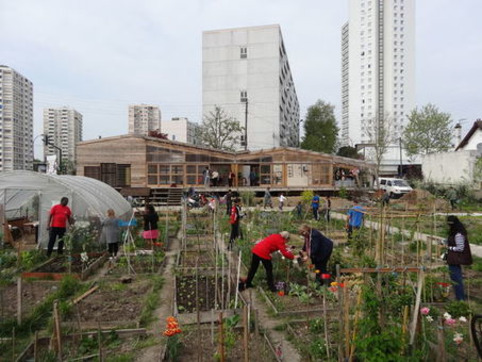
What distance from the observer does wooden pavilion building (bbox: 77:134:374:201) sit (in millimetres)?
24141

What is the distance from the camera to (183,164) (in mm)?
24531

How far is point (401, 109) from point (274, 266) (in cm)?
9472

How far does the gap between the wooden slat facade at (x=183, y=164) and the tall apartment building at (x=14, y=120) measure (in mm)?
42938

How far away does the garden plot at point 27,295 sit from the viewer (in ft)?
17.9

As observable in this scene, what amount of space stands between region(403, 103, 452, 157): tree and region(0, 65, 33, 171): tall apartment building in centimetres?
6016

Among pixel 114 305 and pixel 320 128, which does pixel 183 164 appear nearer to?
pixel 114 305

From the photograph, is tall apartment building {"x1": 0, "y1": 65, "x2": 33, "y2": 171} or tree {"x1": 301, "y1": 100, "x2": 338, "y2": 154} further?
tall apartment building {"x1": 0, "y1": 65, "x2": 33, "y2": 171}

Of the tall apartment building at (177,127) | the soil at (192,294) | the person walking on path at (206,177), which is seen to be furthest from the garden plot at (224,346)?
the tall apartment building at (177,127)

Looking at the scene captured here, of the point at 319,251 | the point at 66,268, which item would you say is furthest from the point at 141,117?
the point at 319,251

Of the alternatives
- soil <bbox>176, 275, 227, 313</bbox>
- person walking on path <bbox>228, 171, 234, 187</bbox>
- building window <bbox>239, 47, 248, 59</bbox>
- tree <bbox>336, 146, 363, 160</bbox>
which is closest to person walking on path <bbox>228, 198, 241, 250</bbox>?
soil <bbox>176, 275, 227, 313</bbox>

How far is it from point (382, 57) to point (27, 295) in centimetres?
10024

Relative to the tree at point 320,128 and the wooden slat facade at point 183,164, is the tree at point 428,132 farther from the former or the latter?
the wooden slat facade at point 183,164

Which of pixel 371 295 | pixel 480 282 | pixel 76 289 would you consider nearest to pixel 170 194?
pixel 76 289

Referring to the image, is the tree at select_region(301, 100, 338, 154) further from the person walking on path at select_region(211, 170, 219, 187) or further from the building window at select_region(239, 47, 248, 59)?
the person walking on path at select_region(211, 170, 219, 187)
